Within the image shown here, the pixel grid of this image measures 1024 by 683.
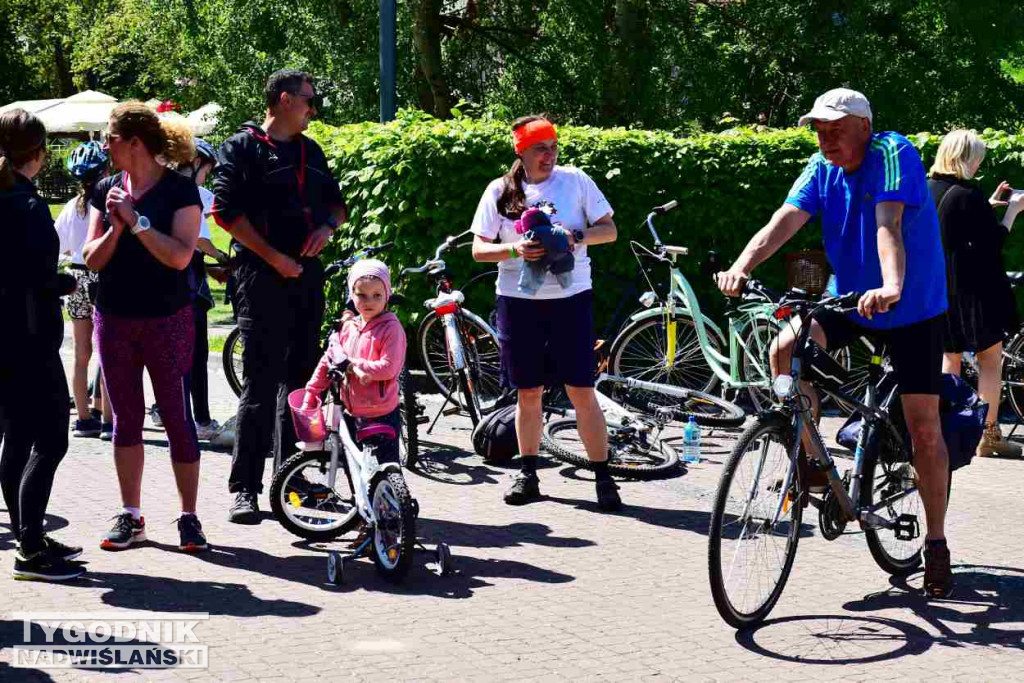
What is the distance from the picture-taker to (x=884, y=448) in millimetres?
6047

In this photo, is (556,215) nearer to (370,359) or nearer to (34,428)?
(370,359)

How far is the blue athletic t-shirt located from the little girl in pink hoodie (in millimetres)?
1925

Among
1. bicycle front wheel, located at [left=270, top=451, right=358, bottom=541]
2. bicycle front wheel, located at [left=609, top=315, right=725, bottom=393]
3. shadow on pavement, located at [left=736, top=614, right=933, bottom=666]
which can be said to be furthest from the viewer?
bicycle front wheel, located at [left=609, top=315, right=725, bottom=393]

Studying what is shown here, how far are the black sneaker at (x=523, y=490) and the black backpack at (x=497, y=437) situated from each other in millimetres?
838

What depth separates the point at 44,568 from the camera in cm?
606

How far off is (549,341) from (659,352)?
283 centimetres

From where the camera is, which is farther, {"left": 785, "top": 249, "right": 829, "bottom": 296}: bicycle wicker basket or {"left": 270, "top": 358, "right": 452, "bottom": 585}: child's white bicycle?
{"left": 785, "top": 249, "right": 829, "bottom": 296}: bicycle wicker basket

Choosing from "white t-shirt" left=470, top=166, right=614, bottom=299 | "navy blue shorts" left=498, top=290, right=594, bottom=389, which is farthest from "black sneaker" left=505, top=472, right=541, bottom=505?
"white t-shirt" left=470, top=166, right=614, bottom=299

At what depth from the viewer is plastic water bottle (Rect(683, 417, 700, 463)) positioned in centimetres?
887

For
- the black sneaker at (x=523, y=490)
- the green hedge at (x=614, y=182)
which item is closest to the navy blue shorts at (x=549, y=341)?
the black sneaker at (x=523, y=490)

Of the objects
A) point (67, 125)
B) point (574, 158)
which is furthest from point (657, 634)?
point (67, 125)

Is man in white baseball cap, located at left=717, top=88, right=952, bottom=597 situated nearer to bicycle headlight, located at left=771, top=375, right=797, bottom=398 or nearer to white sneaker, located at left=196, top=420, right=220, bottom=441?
bicycle headlight, located at left=771, top=375, right=797, bottom=398

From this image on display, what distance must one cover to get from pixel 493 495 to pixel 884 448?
250 centimetres

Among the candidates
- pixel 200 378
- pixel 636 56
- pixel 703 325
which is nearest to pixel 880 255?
pixel 703 325
